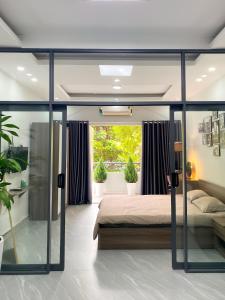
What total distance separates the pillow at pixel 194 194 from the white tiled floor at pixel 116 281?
917mm

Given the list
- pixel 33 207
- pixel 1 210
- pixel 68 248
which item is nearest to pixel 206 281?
pixel 68 248

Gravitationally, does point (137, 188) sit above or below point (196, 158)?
below

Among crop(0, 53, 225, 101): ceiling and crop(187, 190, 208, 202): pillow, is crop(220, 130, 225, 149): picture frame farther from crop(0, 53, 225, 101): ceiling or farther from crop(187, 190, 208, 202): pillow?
crop(187, 190, 208, 202): pillow

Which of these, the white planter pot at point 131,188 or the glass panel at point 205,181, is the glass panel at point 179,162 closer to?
the glass panel at point 205,181

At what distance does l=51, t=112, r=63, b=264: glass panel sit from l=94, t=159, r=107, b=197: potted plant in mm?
4504

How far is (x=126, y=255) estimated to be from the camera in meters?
3.54

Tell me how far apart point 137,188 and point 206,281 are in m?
4.91

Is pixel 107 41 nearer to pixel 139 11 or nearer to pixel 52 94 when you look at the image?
pixel 139 11

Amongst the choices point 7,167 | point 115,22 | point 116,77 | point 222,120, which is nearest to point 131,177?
point 116,77

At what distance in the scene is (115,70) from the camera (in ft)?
12.6

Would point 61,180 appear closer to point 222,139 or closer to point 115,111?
point 222,139

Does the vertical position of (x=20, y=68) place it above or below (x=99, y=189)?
above

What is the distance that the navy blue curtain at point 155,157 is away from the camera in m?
7.11

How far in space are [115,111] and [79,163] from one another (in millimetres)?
1813
